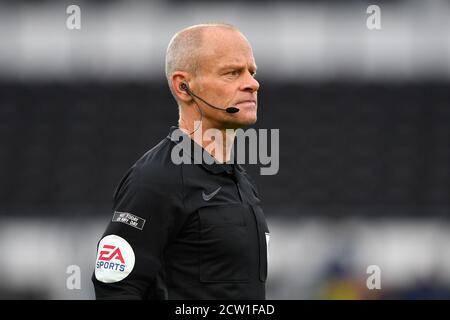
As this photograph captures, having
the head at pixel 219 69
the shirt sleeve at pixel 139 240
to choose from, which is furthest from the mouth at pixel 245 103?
the shirt sleeve at pixel 139 240

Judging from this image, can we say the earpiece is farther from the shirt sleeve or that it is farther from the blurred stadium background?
the blurred stadium background

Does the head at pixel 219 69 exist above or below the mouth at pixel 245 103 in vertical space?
above

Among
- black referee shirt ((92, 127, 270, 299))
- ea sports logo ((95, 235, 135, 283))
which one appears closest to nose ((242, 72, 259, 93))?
black referee shirt ((92, 127, 270, 299))

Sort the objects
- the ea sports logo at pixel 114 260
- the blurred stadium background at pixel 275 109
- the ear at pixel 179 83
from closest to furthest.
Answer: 1. the ea sports logo at pixel 114 260
2. the ear at pixel 179 83
3. the blurred stadium background at pixel 275 109

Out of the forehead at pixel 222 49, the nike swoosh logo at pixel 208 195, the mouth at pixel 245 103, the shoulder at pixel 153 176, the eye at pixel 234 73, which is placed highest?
the forehead at pixel 222 49

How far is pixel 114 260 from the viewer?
217cm

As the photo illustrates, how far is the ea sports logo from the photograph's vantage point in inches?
85.3

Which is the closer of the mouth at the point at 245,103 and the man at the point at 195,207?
the man at the point at 195,207

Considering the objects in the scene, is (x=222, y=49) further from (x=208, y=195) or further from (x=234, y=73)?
(x=208, y=195)

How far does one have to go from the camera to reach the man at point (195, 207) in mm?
2188

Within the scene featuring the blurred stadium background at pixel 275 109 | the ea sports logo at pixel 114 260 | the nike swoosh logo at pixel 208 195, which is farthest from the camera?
the blurred stadium background at pixel 275 109

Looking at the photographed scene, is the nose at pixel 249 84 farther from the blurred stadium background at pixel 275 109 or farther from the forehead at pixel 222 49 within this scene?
the blurred stadium background at pixel 275 109

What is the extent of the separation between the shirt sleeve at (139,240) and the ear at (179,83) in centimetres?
29

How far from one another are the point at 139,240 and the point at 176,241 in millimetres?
106
